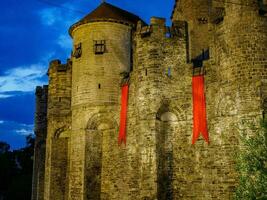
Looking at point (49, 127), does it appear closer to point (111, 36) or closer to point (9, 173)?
point (111, 36)

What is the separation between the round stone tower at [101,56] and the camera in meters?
28.7

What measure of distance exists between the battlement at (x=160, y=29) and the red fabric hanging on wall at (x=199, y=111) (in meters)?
3.21

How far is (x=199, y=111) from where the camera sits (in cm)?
2400

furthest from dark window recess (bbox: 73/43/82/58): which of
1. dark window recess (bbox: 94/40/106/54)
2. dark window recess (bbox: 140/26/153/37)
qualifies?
dark window recess (bbox: 140/26/153/37)

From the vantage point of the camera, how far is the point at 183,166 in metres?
24.1

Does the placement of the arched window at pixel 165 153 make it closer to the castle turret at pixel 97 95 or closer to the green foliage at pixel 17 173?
the castle turret at pixel 97 95

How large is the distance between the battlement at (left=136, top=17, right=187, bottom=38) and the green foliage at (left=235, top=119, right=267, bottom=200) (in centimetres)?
933

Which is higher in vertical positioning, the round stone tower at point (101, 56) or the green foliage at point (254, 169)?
the round stone tower at point (101, 56)

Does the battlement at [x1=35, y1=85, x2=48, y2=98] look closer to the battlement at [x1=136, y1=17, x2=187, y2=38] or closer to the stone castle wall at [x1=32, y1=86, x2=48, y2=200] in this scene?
the stone castle wall at [x1=32, y1=86, x2=48, y2=200]

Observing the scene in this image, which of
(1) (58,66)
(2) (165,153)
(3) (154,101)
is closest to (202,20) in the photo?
(3) (154,101)

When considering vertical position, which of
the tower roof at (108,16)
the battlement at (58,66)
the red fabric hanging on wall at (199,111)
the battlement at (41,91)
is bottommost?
the red fabric hanging on wall at (199,111)

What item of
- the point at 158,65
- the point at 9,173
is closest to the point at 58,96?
the point at 158,65

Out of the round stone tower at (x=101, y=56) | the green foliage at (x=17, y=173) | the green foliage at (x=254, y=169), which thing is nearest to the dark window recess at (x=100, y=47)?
the round stone tower at (x=101, y=56)

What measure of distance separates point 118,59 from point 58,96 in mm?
5894
